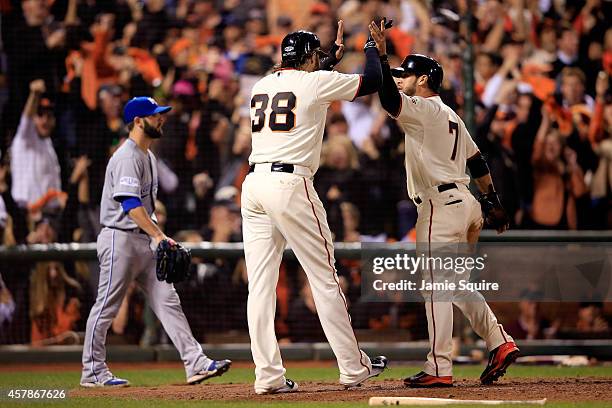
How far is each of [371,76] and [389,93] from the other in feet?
0.52

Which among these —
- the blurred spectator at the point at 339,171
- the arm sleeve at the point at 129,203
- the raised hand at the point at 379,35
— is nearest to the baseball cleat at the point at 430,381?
the raised hand at the point at 379,35

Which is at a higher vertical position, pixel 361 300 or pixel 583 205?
pixel 583 205

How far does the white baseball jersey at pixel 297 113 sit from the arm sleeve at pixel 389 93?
0.16 metres

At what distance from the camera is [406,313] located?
9.69 meters

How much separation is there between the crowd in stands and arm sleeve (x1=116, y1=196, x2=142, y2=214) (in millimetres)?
2957

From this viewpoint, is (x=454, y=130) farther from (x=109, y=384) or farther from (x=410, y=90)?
(x=109, y=384)

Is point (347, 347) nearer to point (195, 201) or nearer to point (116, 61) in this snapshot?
point (195, 201)

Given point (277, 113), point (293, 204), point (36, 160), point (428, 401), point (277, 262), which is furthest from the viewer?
point (36, 160)

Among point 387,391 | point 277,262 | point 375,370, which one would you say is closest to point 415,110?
point 277,262

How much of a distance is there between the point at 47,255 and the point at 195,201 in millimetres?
1587

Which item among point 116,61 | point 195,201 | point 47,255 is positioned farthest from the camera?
point 116,61

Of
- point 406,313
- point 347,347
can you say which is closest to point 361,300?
point 406,313

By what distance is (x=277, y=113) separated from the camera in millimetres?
6070

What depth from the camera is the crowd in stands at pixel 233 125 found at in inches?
385
